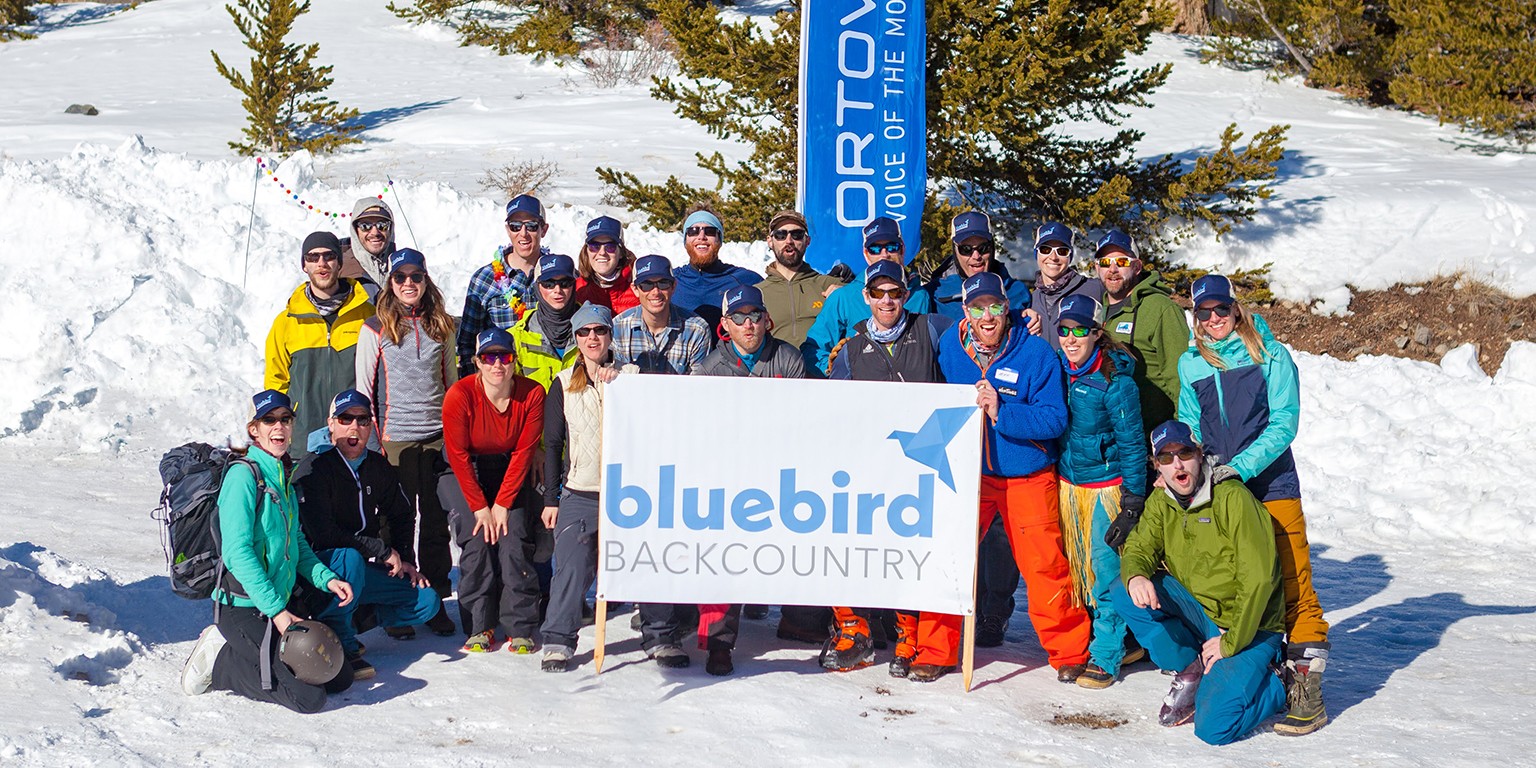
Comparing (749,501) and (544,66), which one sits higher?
(544,66)

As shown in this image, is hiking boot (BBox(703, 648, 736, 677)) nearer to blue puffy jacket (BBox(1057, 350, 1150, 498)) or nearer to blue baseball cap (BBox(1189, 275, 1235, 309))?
blue puffy jacket (BBox(1057, 350, 1150, 498))

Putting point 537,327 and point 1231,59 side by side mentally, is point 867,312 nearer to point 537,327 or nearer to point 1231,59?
point 537,327

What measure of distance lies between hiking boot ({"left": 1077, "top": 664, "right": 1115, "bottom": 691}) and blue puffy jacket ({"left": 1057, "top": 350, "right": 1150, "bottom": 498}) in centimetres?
82

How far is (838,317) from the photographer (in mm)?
6617

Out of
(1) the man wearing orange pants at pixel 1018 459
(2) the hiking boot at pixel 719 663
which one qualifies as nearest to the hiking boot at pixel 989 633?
(1) the man wearing orange pants at pixel 1018 459

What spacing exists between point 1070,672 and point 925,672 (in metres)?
0.66

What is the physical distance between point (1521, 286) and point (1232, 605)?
9.19 meters

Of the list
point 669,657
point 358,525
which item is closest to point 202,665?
point 358,525

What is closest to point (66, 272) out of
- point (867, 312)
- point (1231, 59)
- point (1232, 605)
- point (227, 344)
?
point (227, 344)

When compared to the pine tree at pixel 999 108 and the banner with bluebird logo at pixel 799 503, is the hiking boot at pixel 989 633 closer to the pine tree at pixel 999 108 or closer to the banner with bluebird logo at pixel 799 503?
the banner with bluebird logo at pixel 799 503

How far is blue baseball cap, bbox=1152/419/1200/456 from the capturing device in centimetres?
548

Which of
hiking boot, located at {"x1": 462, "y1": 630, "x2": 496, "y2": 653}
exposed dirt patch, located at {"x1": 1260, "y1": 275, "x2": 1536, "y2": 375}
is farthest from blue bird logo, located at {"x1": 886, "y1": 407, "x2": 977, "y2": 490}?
exposed dirt patch, located at {"x1": 1260, "y1": 275, "x2": 1536, "y2": 375}

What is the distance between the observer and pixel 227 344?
10781 millimetres

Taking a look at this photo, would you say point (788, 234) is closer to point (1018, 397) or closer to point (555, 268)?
point (555, 268)
